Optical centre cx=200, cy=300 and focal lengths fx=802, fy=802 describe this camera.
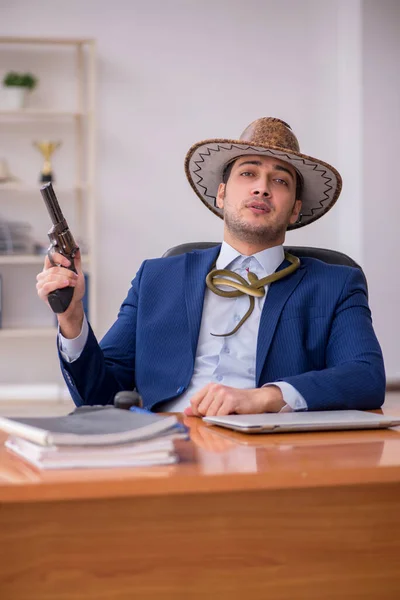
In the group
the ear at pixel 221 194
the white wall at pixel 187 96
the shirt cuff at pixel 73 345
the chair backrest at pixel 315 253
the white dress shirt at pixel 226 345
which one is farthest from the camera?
the white wall at pixel 187 96

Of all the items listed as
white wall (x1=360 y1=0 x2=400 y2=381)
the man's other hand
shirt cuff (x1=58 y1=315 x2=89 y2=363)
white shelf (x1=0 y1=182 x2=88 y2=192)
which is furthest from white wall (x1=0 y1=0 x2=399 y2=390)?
the man's other hand

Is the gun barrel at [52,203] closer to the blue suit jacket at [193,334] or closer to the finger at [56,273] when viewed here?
the finger at [56,273]

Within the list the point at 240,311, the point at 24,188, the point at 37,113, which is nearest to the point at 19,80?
the point at 37,113

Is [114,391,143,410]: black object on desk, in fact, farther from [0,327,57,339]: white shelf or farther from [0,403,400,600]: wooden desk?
[0,327,57,339]: white shelf

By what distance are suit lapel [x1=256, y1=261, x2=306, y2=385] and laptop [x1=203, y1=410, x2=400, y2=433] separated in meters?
0.49

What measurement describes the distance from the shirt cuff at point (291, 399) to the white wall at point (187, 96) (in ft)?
10.2

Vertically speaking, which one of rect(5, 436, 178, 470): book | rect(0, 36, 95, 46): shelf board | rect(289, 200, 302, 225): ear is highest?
rect(0, 36, 95, 46): shelf board

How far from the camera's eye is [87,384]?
1.72m

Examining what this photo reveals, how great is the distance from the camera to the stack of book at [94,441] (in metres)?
0.87

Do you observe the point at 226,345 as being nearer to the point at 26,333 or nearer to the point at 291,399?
the point at 291,399

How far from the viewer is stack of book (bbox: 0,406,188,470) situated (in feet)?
2.86

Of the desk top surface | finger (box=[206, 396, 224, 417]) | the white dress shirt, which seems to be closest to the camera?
the desk top surface

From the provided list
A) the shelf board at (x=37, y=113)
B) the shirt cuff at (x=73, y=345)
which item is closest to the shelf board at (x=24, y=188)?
the shelf board at (x=37, y=113)

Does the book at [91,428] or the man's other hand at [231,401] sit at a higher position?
the book at [91,428]
